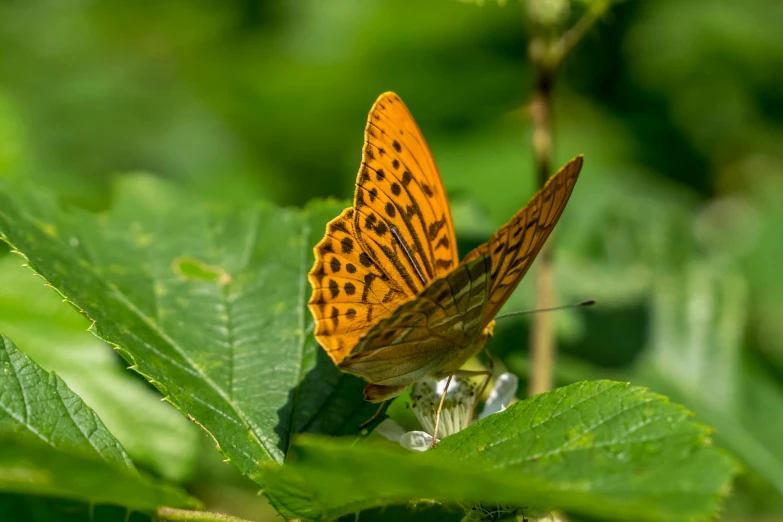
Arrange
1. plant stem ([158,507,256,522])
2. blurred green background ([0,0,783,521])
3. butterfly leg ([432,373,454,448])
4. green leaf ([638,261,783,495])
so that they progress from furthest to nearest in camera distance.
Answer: blurred green background ([0,0,783,521]) < green leaf ([638,261,783,495]) < butterfly leg ([432,373,454,448]) < plant stem ([158,507,256,522])

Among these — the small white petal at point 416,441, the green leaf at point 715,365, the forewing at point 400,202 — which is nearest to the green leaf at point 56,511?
the small white petal at point 416,441

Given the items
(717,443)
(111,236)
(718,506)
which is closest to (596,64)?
(717,443)

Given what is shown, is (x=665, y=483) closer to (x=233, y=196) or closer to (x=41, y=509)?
(x=41, y=509)

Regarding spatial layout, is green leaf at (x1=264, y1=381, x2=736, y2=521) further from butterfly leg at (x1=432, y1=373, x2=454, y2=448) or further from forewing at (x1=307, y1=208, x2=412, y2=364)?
forewing at (x1=307, y1=208, x2=412, y2=364)

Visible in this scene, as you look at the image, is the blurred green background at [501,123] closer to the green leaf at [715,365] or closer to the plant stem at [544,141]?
the green leaf at [715,365]

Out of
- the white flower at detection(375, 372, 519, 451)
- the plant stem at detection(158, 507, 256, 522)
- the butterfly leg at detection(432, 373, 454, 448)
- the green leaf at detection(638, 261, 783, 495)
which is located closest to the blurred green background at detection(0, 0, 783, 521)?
the green leaf at detection(638, 261, 783, 495)

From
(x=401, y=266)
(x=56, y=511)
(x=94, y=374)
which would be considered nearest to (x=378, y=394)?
(x=401, y=266)

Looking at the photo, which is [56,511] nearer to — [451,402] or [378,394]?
[378,394]
